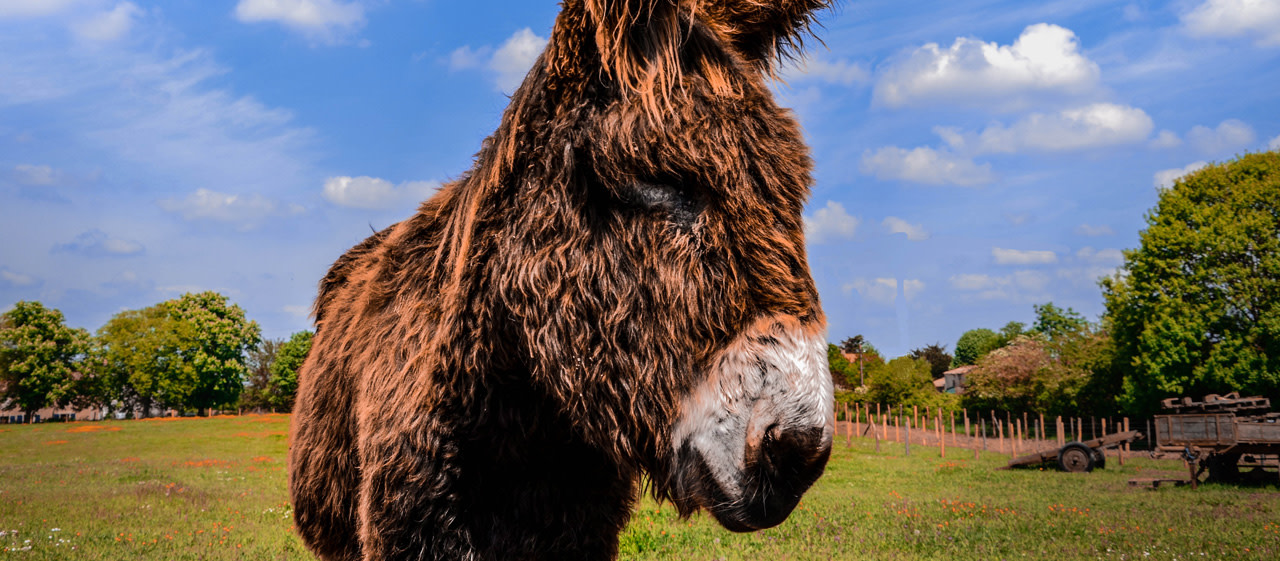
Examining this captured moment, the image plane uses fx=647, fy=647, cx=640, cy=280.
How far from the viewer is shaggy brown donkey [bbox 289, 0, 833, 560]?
4.95 feet

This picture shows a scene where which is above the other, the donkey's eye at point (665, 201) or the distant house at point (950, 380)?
the donkey's eye at point (665, 201)

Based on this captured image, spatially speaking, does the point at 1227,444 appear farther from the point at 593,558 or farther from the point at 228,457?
the point at 228,457

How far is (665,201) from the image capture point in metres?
1.65

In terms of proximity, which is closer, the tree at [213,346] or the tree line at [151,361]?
the tree line at [151,361]

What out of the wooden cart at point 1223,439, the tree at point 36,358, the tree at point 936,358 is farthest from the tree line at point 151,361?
the tree at point 936,358

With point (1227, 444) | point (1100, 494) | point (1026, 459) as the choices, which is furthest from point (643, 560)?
point (1026, 459)

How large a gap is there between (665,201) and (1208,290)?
115 feet

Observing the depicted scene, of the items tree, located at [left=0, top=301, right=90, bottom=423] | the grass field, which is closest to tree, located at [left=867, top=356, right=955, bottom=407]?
the grass field

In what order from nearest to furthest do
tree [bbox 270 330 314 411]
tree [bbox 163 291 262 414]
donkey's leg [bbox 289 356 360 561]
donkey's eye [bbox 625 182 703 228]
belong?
donkey's eye [bbox 625 182 703 228], donkey's leg [bbox 289 356 360 561], tree [bbox 163 291 262 414], tree [bbox 270 330 314 411]

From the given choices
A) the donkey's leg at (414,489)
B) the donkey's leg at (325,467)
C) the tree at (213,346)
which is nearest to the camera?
the donkey's leg at (414,489)

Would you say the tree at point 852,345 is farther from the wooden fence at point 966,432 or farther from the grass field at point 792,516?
the grass field at point 792,516

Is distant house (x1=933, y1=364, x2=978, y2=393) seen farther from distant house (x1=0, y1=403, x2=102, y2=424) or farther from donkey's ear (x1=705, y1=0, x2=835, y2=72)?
donkey's ear (x1=705, y1=0, x2=835, y2=72)

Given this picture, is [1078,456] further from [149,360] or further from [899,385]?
[149,360]

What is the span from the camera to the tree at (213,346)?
111 ft
